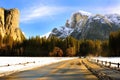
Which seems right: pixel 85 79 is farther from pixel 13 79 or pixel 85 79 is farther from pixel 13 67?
pixel 13 67

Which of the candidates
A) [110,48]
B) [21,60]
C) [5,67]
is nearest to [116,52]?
[110,48]

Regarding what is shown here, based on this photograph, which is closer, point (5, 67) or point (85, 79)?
point (85, 79)

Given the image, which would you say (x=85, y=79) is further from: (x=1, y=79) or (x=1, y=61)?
(x=1, y=61)

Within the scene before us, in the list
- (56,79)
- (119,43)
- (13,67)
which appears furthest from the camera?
(119,43)

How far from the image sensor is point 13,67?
127 ft

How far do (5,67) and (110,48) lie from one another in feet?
509

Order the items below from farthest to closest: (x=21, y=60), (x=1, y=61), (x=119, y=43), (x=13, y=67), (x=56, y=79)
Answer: (x=119, y=43) → (x=21, y=60) → (x=13, y=67) → (x=1, y=61) → (x=56, y=79)

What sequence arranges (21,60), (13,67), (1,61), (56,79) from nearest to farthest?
1. (56,79)
2. (1,61)
3. (13,67)
4. (21,60)

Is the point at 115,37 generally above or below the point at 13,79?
above

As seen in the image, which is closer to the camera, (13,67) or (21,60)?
(13,67)

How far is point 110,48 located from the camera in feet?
608

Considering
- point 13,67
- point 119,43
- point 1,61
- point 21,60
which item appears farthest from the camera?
point 119,43

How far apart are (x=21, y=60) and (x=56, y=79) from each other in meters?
24.4

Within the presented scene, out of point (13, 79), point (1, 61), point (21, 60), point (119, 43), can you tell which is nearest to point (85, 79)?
point (13, 79)
